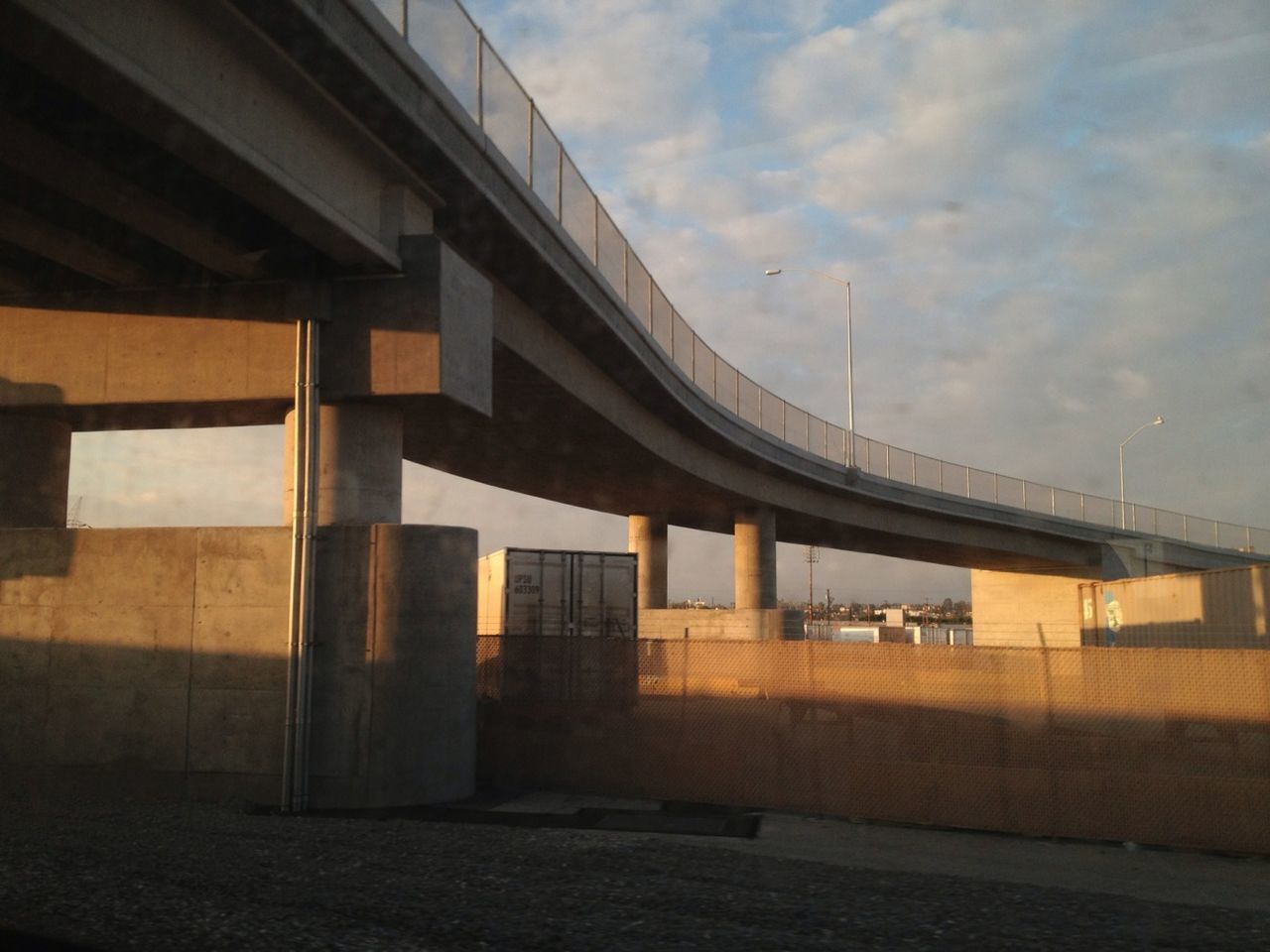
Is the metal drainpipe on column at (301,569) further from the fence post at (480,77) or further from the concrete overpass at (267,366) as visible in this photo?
the fence post at (480,77)

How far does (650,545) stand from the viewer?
44.6 metres

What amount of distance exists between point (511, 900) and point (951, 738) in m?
6.30

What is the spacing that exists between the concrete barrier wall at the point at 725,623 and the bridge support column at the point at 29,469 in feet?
81.3

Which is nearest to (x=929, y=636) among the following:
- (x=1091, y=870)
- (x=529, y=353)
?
(x=529, y=353)

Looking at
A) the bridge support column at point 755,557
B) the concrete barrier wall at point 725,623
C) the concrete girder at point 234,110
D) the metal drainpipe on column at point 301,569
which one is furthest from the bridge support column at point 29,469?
→ the bridge support column at point 755,557

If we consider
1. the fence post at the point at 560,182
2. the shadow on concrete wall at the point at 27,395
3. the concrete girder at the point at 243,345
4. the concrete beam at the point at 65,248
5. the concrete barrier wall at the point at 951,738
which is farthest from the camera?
the fence post at the point at 560,182

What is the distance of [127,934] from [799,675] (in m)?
8.61

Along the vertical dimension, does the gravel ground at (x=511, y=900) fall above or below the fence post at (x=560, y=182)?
below

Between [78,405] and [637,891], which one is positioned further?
[78,405]

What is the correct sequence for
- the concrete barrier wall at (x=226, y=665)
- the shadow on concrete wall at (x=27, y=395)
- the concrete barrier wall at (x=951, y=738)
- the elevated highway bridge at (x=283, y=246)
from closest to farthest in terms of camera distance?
the elevated highway bridge at (x=283, y=246)
the concrete barrier wall at (x=951, y=738)
the concrete barrier wall at (x=226, y=665)
the shadow on concrete wall at (x=27, y=395)

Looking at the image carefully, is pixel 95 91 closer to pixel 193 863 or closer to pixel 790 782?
pixel 193 863

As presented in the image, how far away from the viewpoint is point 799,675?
45.2 feet

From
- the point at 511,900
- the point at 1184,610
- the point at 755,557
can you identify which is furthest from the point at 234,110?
the point at 755,557

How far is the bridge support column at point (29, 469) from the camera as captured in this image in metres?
16.1
